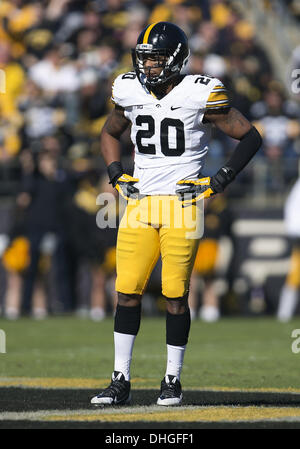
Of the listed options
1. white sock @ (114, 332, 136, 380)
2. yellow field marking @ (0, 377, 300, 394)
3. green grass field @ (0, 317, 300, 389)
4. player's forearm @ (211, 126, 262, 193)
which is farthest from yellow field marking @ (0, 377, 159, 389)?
player's forearm @ (211, 126, 262, 193)

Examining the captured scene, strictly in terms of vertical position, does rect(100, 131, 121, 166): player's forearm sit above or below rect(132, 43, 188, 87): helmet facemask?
below

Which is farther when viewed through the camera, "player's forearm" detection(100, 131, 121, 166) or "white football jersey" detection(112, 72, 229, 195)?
"player's forearm" detection(100, 131, 121, 166)

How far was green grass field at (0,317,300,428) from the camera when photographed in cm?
505

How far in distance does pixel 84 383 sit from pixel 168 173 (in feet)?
5.40

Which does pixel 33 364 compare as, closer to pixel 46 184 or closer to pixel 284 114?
pixel 46 184

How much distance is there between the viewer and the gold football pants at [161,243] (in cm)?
575

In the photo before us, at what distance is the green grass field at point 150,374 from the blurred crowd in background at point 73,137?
3.09 feet

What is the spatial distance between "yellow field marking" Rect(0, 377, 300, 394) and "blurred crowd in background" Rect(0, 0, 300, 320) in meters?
5.82

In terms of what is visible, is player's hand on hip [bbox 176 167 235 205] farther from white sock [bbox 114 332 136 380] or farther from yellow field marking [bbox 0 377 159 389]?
yellow field marking [bbox 0 377 159 389]

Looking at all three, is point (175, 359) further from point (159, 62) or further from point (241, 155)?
point (159, 62)

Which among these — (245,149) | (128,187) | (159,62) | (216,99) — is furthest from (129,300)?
(159,62)

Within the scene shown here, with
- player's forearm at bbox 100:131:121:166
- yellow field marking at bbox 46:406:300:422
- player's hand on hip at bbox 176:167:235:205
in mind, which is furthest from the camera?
player's forearm at bbox 100:131:121:166

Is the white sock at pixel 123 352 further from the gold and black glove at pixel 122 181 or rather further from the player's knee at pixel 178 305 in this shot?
the gold and black glove at pixel 122 181

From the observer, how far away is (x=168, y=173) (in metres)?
5.81
